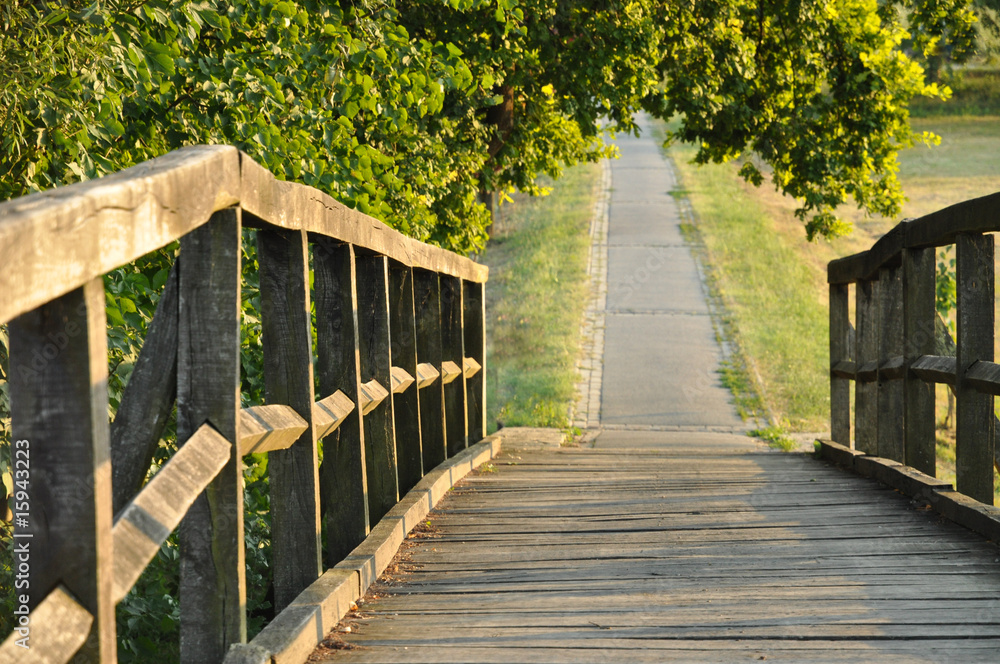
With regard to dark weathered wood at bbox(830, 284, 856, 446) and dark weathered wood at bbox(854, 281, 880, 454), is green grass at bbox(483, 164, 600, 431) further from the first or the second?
dark weathered wood at bbox(854, 281, 880, 454)

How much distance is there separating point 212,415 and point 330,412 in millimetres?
905

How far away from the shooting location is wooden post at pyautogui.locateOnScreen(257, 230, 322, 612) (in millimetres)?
2734

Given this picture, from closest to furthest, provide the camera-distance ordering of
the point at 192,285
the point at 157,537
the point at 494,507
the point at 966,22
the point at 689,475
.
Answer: the point at 157,537 → the point at 192,285 → the point at 494,507 → the point at 689,475 → the point at 966,22

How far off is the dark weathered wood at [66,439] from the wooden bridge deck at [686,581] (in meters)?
1.13

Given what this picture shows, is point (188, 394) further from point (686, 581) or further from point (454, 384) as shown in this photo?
point (454, 384)

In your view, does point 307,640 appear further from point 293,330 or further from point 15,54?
point 15,54

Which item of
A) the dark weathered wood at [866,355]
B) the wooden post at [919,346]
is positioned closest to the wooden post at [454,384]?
the dark weathered wood at [866,355]

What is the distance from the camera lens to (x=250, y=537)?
14.2ft

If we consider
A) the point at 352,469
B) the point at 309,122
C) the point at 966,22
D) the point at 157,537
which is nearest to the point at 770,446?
the point at 966,22

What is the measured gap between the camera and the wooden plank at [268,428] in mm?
2350

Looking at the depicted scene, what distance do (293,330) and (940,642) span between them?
1.94 meters

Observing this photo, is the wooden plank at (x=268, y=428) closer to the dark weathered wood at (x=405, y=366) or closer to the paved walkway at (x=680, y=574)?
the paved walkway at (x=680, y=574)

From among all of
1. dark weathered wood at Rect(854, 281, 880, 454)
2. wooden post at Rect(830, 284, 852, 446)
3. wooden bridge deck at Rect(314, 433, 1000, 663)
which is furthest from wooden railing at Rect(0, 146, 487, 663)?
wooden post at Rect(830, 284, 852, 446)

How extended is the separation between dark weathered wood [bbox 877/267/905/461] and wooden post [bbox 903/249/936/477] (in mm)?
538
